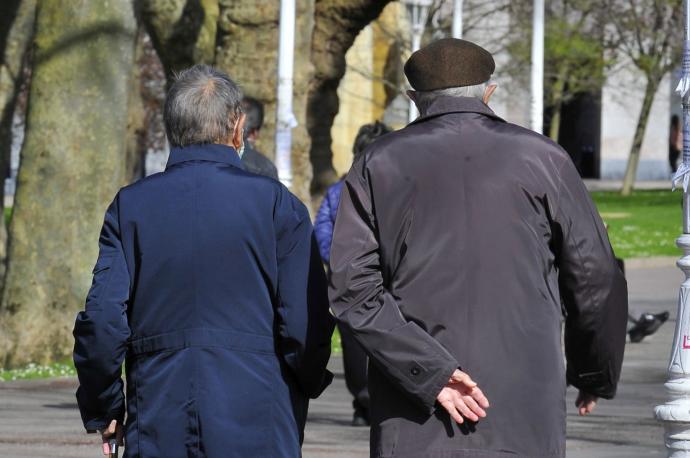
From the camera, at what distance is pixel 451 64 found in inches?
169

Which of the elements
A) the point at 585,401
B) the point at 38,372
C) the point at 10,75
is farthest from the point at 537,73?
the point at 585,401

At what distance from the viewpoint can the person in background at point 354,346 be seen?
341 inches

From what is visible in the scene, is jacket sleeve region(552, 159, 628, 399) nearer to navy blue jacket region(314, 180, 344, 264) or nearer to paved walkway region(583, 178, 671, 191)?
navy blue jacket region(314, 180, 344, 264)

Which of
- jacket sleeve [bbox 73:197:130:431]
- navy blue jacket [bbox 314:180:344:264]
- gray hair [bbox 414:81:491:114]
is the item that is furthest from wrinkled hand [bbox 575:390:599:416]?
navy blue jacket [bbox 314:180:344:264]

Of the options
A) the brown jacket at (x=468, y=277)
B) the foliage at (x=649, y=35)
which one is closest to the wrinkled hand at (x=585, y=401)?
the brown jacket at (x=468, y=277)

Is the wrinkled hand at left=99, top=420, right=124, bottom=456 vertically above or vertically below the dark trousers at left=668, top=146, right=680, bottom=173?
above

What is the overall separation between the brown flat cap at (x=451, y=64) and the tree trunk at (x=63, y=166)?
26.7 ft

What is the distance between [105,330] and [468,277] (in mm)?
967

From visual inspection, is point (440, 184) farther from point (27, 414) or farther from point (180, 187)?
point (27, 414)

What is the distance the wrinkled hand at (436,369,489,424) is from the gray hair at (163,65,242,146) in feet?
3.13

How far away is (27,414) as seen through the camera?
9.86 metres

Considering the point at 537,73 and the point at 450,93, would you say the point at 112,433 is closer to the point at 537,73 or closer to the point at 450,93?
the point at 450,93

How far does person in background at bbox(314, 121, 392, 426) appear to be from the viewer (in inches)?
341

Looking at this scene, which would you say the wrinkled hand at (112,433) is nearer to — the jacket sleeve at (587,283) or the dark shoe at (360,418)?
the jacket sleeve at (587,283)
